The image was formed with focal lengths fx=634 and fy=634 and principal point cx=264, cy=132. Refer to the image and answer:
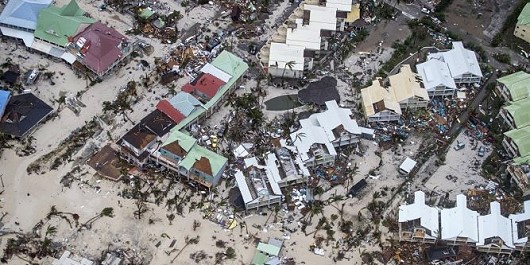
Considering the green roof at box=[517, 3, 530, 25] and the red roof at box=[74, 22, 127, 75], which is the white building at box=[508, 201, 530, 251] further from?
the red roof at box=[74, 22, 127, 75]

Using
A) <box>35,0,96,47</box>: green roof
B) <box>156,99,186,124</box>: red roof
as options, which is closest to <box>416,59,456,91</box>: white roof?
<box>156,99,186,124</box>: red roof

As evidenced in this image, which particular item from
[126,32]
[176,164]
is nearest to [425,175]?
[176,164]

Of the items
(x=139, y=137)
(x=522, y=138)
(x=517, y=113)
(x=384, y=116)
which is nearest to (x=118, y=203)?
(x=139, y=137)

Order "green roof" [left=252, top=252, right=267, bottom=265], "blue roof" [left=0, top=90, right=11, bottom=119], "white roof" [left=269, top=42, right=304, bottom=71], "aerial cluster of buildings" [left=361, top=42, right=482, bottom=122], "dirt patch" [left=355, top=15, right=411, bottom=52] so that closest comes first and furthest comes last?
"green roof" [left=252, top=252, right=267, bottom=265], "blue roof" [left=0, top=90, right=11, bottom=119], "aerial cluster of buildings" [left=361, top=42, right=482, bottom=122], "white roof" [left=269, top=42, right=304, bottom=71], "dirt patch" [left=355, top=15, right=411, bottom=52]

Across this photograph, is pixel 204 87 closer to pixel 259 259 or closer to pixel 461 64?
pixel 259 259

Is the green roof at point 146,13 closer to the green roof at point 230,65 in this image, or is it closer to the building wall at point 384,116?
the green roof at point 230,65

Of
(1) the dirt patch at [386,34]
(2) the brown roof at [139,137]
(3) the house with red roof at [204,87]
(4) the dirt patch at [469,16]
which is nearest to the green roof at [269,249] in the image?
(2) the brown roof at [139,137]

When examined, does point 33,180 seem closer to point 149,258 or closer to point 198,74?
point 149,258
